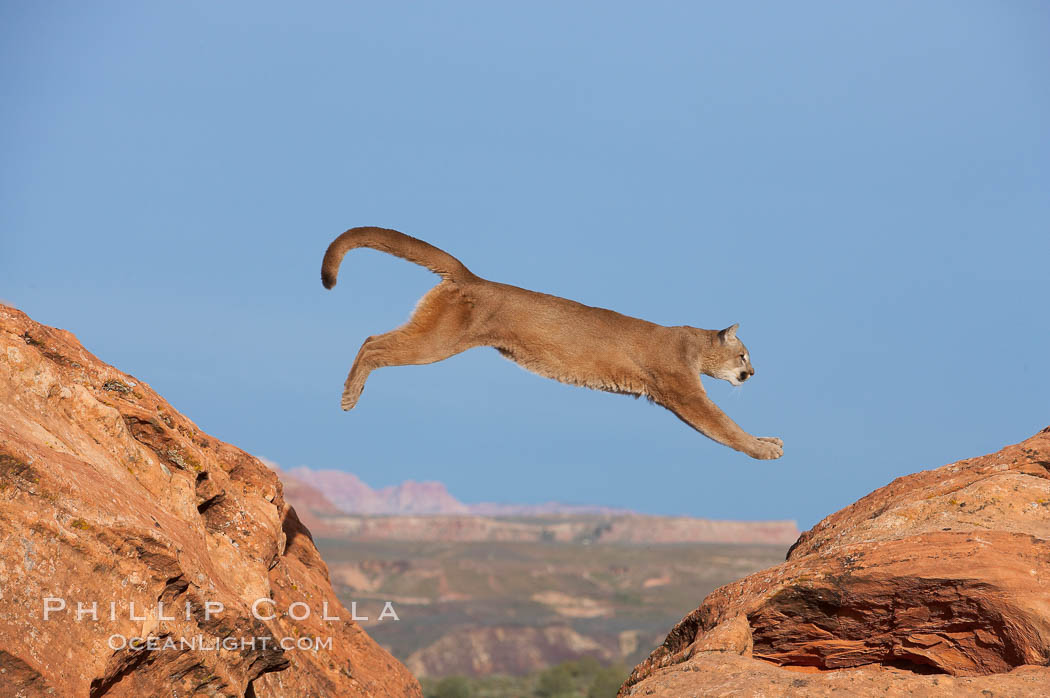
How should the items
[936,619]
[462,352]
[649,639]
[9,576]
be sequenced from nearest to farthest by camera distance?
[9,576] < [936,619] < [462,352] < [649,639]

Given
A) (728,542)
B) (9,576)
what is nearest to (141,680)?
(9,576)

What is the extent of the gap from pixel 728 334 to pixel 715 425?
151 cm

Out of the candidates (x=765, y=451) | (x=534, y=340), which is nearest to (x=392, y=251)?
(x=534, y=340)

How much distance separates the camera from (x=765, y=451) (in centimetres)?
1014

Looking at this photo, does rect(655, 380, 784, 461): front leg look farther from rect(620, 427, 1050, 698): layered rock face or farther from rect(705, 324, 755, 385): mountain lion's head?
rect(620, 427, 1050, 698): layered rock face

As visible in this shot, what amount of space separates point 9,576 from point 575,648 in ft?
154

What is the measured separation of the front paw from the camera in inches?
398

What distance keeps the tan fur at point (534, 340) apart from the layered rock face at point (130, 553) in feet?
→ 7.19

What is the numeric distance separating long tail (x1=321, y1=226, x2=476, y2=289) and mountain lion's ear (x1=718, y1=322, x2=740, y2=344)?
313cm

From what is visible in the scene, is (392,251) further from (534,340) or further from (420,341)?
(534,340)

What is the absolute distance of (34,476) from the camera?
517cm

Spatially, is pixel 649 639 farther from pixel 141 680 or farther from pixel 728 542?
pixel 728 542

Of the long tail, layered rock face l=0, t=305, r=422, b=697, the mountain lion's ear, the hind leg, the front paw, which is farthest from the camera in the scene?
the mountain lion's ear

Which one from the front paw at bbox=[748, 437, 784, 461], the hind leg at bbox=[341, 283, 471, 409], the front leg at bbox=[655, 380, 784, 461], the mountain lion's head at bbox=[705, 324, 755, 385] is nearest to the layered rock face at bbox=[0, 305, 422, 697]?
the hind leg at bbox=[341, 283, 471, 409]
